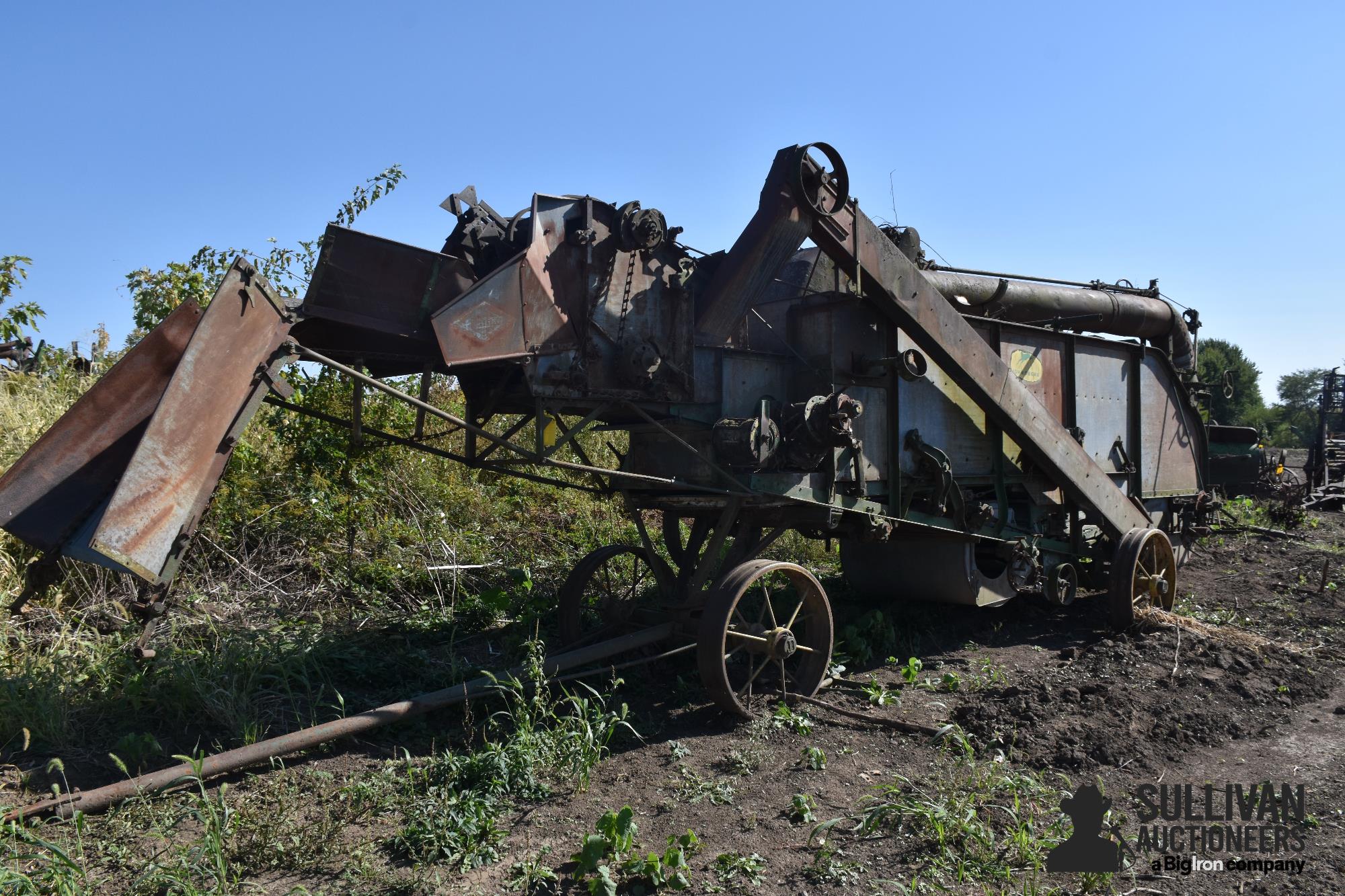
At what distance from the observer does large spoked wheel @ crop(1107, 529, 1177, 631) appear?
303 inches

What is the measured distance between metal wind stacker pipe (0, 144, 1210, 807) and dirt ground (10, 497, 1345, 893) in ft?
1.41

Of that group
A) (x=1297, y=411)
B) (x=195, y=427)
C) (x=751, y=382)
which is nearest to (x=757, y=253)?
(x=751, y=382)

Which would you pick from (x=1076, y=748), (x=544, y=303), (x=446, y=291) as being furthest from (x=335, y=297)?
(x=1076, y=748)

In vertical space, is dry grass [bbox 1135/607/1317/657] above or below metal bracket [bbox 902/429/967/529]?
below

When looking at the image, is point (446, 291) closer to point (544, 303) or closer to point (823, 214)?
point (544, 303)

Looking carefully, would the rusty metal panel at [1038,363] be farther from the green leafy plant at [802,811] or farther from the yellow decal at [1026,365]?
the green leafy plant at [802,811]

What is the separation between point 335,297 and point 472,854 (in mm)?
2652

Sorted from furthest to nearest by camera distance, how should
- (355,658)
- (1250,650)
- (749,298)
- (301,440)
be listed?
(301,440)
(1250,650)
(355,658)
(749,298)

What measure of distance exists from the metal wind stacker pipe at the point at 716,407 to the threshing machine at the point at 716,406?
0.02 m

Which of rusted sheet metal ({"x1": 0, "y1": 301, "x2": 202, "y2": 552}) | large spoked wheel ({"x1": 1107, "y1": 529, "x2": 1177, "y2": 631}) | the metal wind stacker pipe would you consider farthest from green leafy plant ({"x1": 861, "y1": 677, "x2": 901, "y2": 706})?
rusted sheet metal ({"x1": 0, "y1": 301, "x2": 202, "y2": 552})

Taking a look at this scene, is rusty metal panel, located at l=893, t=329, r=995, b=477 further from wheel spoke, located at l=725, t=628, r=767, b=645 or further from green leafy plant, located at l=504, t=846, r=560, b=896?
green leafy plant, located at l=504, t=846, r=560, b=896

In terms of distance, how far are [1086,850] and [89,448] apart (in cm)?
471

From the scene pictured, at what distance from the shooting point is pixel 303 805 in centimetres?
416

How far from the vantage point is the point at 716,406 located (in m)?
5.86
